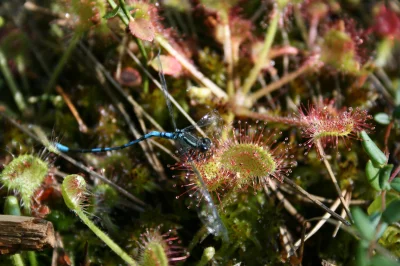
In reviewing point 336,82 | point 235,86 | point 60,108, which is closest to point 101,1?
point 60,108

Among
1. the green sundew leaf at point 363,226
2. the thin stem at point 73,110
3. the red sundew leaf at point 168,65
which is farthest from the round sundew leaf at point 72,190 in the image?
the green sundew leaf at point 363,226

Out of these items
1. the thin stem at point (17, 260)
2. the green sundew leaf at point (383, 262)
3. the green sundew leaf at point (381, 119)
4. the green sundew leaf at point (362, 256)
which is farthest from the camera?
the green sundew leaf at point (381, 119)

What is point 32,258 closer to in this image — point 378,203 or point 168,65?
point 168,65

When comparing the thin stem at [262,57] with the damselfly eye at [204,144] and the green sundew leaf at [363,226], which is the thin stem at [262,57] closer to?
the damselfly eye at [204,144]

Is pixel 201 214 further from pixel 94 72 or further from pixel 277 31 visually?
pixel 277 31

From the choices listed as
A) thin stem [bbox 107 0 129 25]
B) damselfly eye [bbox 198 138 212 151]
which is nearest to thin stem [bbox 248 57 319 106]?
damselfly eye [bbox 198 138 212 151]

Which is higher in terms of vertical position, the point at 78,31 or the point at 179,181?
the point at 78,31
